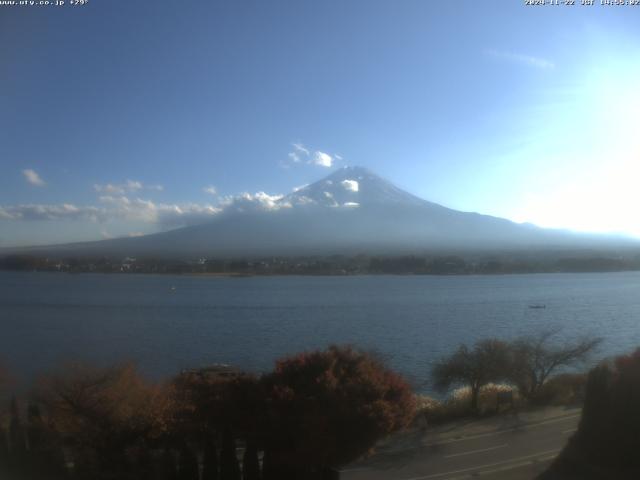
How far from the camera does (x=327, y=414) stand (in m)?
4.40

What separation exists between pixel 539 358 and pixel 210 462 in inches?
214

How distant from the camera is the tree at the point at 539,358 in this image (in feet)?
25.2

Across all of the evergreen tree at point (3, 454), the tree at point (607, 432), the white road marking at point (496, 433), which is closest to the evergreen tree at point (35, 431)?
the evergreen tree at point (3, 454)

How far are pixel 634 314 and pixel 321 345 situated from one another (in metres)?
7.40

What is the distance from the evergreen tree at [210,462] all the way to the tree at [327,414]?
0.42 meters

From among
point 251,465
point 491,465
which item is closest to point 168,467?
point 251,465

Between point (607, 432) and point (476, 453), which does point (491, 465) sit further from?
point (607, 432)

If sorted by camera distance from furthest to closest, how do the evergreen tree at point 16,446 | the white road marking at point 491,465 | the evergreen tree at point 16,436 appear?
the evergreen tree at point 16,436
the evergreen tree at point 16,446
the white road marking at point 491,465

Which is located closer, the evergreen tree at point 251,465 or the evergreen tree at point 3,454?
the evergreen tree at point 251,465

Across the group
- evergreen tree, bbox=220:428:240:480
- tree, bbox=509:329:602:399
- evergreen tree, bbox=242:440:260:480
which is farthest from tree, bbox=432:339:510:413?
evergreen tree, bbox=220:428:240:480

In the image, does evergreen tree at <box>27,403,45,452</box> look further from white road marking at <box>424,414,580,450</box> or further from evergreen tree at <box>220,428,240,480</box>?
white road marking at <box>424,414,580,450</box>

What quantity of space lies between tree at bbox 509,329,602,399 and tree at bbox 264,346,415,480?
3359 millimetres

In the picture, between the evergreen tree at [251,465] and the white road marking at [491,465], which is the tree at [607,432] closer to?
the white road marking at [491,465]

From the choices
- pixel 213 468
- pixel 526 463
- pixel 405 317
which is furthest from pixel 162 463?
pixel 405 317
